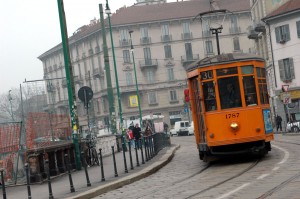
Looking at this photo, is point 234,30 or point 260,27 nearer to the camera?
point 260,27

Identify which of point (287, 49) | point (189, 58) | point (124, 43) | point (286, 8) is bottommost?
point (287, 49)

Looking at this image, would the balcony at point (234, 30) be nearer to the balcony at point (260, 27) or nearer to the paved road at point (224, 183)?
the balcony at point (260, 27)

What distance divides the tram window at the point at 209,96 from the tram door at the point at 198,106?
39 centimetres

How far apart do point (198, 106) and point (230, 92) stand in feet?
4.37

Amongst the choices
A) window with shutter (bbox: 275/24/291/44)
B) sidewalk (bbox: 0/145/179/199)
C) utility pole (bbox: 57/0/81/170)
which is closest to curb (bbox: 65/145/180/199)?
sidewalk (bbox: 0/145/179/199)

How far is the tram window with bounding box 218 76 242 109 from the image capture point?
1861 cm

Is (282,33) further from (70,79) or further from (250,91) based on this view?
(250,91)

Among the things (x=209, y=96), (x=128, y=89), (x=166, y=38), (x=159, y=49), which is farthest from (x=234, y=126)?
(x=159, y=49)

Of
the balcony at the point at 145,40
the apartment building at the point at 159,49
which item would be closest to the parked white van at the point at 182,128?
the apartment building at the point at 159,49

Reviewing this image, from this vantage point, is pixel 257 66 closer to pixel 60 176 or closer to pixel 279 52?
pixel 60 176

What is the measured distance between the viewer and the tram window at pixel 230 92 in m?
18.6

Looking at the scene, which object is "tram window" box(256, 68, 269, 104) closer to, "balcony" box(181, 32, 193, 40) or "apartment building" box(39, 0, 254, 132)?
"apartment building" box(39, 0, 254, 132)

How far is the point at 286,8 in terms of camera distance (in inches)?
2196

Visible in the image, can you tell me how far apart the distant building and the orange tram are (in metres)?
36.0
